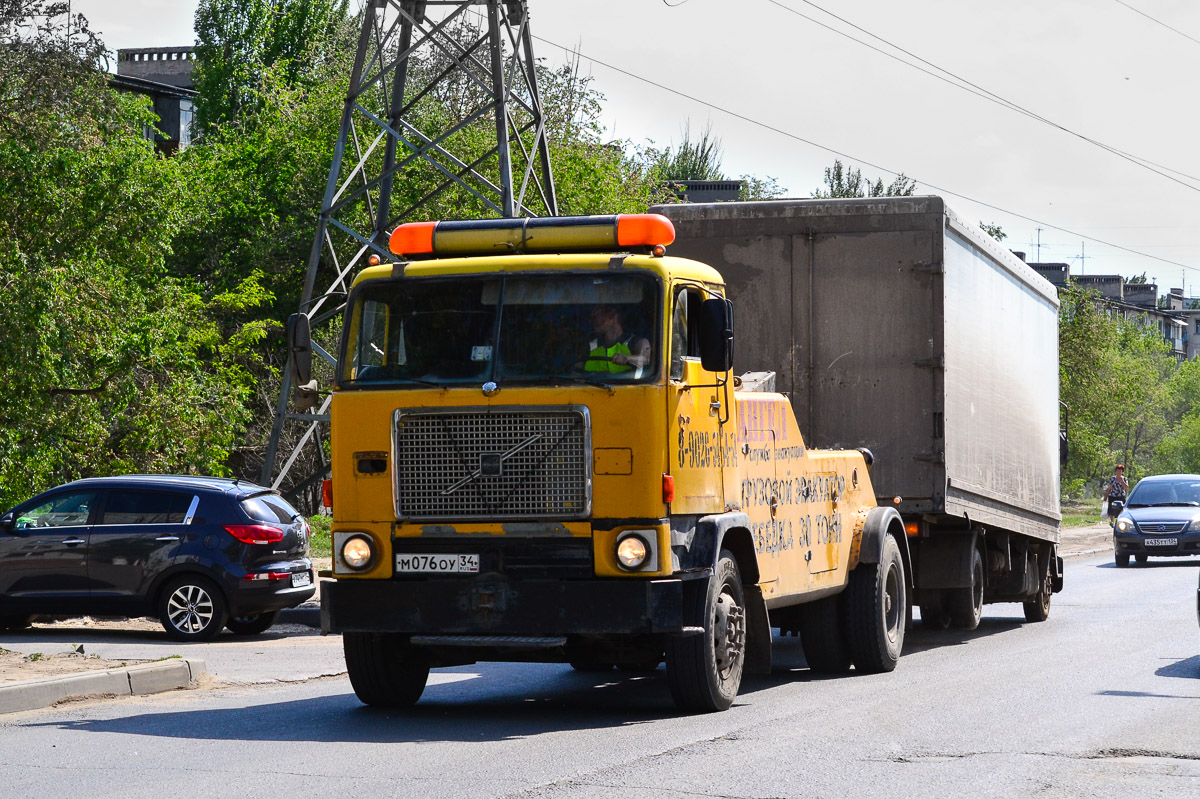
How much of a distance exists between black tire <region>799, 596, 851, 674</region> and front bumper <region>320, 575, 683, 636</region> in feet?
10.9

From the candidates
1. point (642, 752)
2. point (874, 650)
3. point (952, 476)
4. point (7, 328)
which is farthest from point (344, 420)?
point (7, 328)

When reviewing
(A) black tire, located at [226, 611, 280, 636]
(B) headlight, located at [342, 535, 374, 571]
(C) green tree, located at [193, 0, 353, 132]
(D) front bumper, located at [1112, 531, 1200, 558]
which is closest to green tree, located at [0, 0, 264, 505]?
(A) black tire, located at [226, 611, 280, 636]

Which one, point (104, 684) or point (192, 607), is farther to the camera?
point (192, 607)

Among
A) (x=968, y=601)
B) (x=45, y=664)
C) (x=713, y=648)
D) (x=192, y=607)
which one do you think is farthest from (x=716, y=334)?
(x=192, y=607)

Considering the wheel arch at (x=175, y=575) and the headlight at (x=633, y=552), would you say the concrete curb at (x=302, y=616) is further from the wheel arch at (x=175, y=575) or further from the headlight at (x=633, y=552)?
the headlight at (x=633, y=552)

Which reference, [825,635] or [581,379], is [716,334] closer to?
[581,379]

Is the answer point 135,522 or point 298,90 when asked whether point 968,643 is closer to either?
point 135,522

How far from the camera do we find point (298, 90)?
3984 centimetres

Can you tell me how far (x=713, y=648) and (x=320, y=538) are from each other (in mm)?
19996

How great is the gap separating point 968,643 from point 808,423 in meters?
3.26

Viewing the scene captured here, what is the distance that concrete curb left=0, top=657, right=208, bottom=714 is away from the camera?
9.88 m

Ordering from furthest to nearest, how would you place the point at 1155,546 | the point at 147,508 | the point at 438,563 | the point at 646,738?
the point at 1155,546, the point at 147,508, the point at 438,563, the point at 646,738

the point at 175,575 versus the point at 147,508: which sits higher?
the point at 147,508

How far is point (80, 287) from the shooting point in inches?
829
